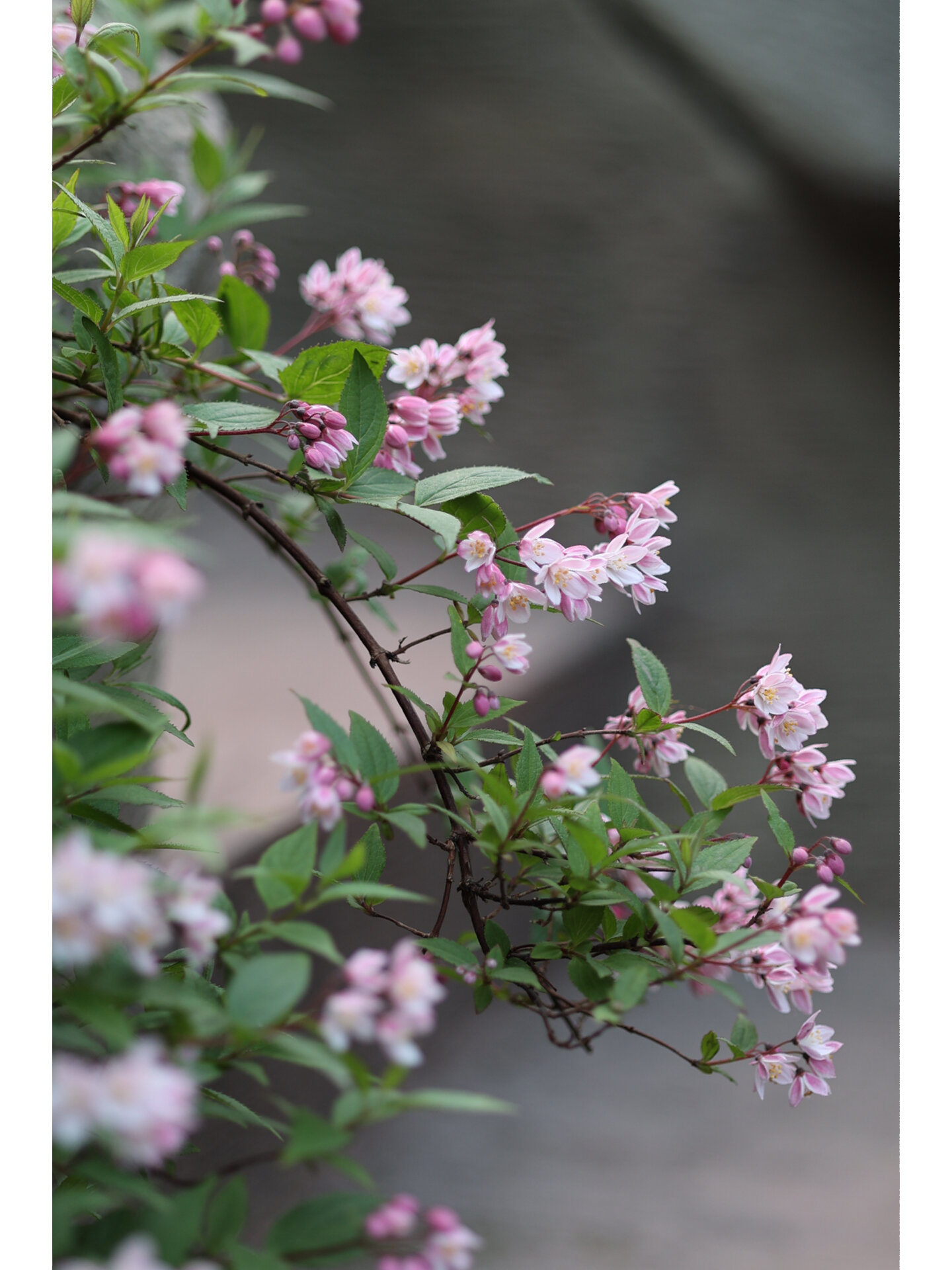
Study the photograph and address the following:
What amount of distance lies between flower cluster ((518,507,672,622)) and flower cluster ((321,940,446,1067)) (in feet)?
0.63

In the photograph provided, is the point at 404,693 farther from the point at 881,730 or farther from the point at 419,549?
the point at 881,730

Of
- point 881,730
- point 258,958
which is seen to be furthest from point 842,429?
point 258,958

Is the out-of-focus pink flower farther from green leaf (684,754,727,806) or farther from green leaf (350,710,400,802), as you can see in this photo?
green leaf (684,754,727,806)

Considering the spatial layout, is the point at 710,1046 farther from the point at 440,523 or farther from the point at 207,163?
the point at 207,163

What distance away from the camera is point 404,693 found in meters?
0.40

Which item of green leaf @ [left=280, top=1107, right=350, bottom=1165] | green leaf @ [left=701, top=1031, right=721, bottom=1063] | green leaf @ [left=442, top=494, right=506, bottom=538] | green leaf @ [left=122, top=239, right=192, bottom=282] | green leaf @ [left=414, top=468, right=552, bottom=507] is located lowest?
green leaf @ [left=701, top=1031, right=721, bottom=1063]

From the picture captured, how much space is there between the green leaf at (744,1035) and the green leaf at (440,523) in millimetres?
244

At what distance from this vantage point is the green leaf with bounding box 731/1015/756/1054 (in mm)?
406

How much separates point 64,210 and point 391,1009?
0.38 metres

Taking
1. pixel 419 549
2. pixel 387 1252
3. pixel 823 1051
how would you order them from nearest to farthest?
pixel 387 1252 < pixel 823 1051 < pixel 419 549

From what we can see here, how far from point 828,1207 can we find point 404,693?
0.87 meters

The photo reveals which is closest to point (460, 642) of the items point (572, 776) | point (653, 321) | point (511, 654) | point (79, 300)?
point (511, 654)

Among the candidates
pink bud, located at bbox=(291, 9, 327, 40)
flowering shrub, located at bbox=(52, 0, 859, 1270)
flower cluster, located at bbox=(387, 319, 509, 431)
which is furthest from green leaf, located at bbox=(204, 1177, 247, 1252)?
pink bud, located at bbox=(291, 9, 327, 40)

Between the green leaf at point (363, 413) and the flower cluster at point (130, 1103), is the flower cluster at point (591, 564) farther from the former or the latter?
the flower cluster at point (130, 1103)
